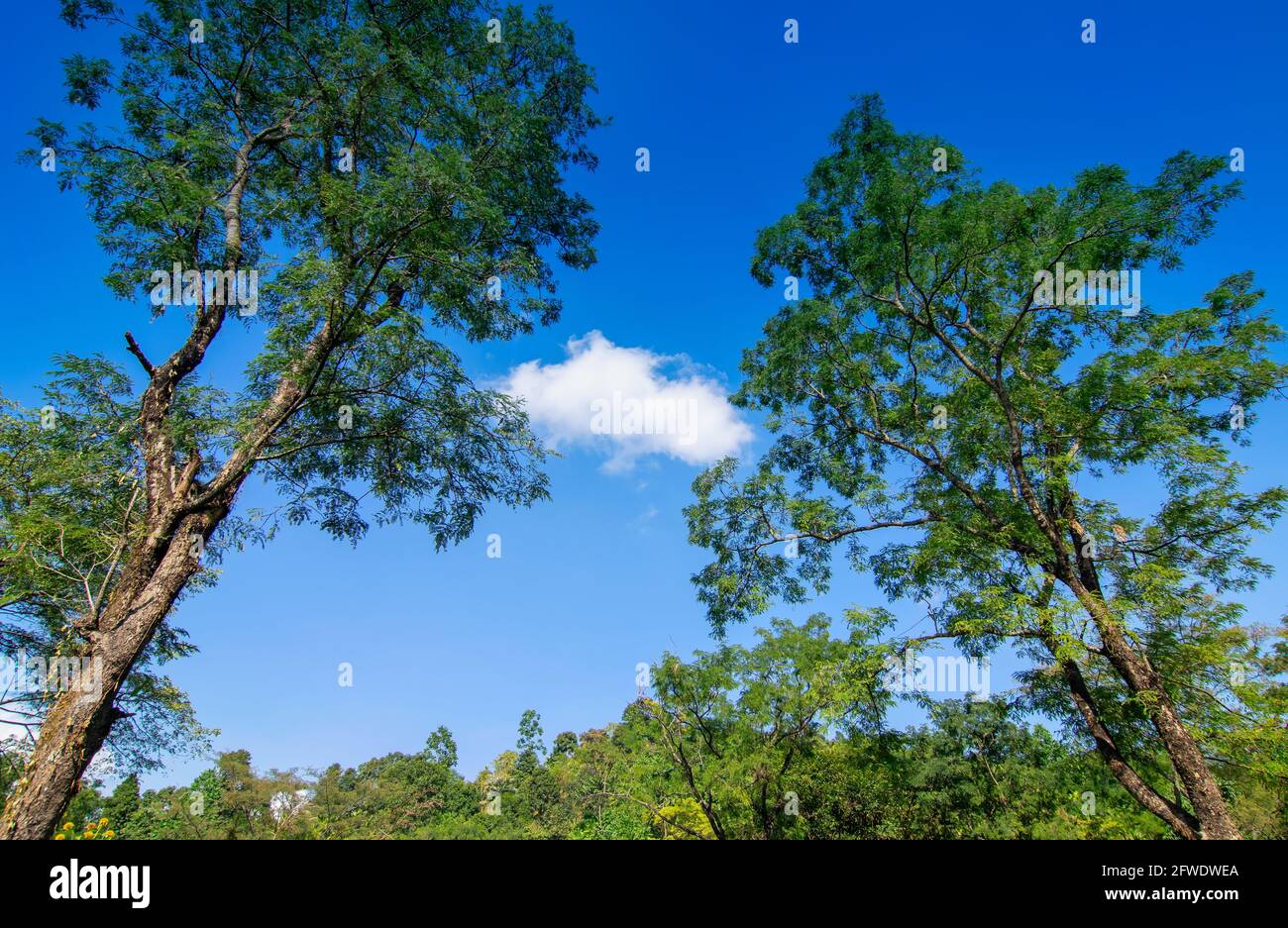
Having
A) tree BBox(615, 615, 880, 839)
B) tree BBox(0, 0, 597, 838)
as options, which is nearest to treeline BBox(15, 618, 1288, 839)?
tree BBox(615, 615, 880, 839)

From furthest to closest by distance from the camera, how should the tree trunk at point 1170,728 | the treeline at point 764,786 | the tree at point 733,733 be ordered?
the tree at point 733,733 → the treeline at point 764,786 → the tree trunk at point 1170,728

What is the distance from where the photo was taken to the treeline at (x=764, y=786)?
11.9 metres

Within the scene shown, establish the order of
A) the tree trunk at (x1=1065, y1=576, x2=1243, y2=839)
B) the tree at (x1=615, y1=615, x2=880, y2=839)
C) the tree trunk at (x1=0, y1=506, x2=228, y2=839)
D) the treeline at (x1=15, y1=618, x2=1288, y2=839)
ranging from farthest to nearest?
the tree at (x1=615, y1=615, x2=880, y2=839) → the treeline at (x1=15, y1=618, x2=1288, y2=839) → the tree trunk at (x1=1065, y1=576, x2=1243, y2=839) → the tree trunk at (x1=0, y1=506, x2=228, y2=839)

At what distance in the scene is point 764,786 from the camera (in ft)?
49.1

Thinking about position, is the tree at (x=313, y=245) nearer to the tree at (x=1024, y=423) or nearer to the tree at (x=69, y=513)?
the tree at (x=69, y=513)

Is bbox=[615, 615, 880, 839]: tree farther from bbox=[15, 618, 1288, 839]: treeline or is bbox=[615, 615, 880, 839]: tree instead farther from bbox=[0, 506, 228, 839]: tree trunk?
bbox=[0, 506, 228, 839]: tree trunk

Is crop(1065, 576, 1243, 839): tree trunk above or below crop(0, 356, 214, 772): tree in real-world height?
below

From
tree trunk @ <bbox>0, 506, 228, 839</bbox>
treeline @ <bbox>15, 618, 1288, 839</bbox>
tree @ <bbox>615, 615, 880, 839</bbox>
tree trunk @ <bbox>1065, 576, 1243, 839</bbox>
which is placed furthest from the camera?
tree @ <bbox>615, 615, 880, 839</bbox>

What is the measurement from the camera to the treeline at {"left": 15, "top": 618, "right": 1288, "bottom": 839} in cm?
1191

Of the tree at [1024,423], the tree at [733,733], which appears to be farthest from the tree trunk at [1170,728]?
the tree at [733,733]
